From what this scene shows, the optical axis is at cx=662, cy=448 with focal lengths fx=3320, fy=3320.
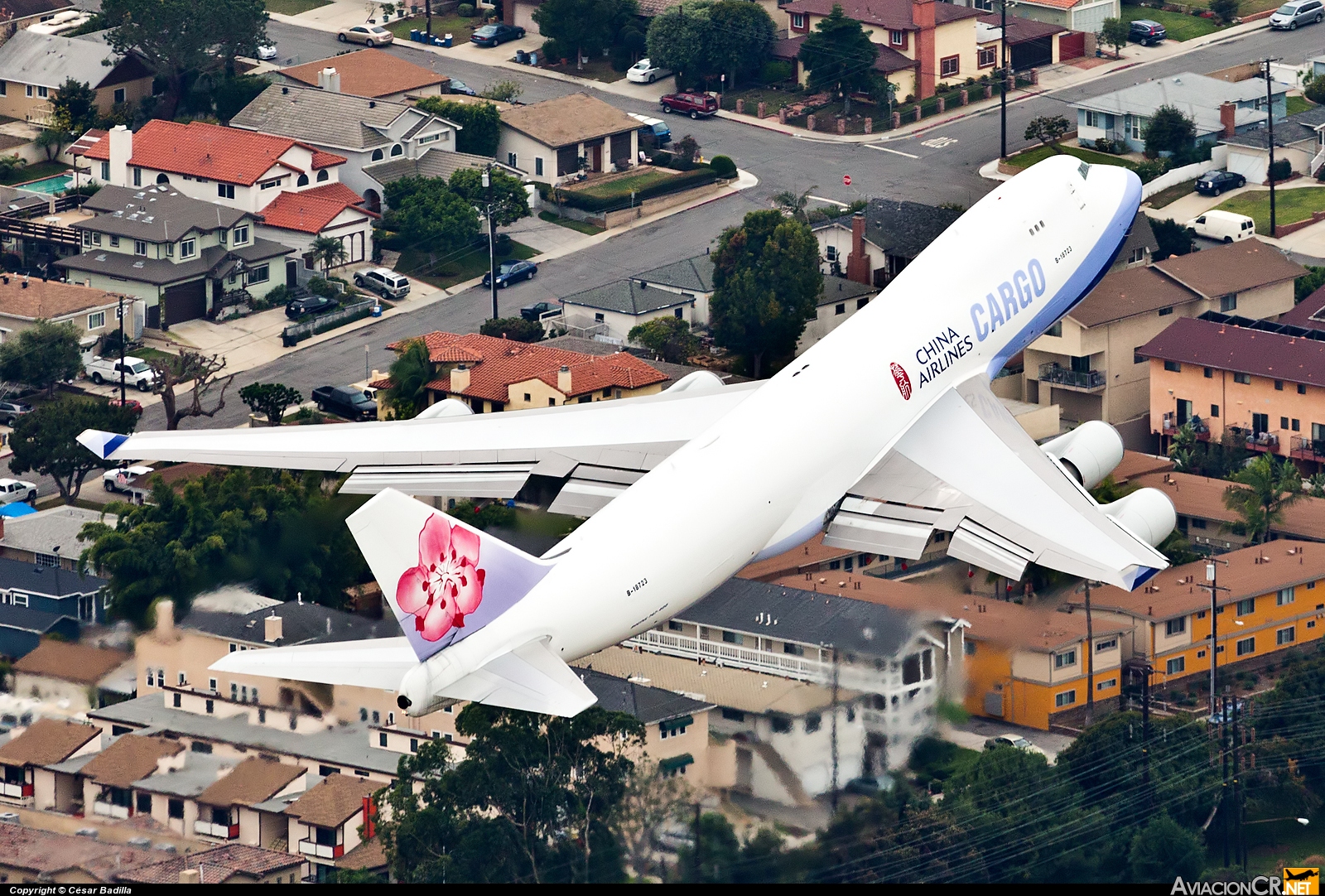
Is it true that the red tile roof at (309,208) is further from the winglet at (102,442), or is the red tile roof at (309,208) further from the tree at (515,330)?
the winglet at (102,442)

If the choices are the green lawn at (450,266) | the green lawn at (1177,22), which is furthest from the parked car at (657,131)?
the green lawn at (1177,22)

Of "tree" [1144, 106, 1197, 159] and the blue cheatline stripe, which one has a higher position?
the blue cheatline stripe

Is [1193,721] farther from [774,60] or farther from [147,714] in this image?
[774,60]

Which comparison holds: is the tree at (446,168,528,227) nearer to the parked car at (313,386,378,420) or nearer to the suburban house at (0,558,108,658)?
the parked car at (313,386,378,420)

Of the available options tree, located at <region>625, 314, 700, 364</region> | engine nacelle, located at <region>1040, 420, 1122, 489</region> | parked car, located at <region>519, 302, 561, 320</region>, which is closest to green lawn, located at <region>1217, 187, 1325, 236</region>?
tree, located at <region>625, 314, 700, 364</region>

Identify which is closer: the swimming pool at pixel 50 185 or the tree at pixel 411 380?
the tree at pixel 411 380

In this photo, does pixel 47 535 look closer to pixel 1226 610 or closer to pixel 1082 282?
pixel 1082 282
